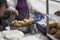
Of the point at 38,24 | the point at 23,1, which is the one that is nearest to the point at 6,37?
the point at 38,24

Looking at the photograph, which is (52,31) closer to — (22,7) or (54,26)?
(54,26)

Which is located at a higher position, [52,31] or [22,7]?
[22,7]

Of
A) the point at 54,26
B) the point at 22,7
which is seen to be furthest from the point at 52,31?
the point at 22,7

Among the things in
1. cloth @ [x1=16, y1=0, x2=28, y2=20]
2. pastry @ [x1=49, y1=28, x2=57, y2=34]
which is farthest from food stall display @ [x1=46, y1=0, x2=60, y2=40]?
cloth @ [x1=16, y1=0, x2=28, y2=20]

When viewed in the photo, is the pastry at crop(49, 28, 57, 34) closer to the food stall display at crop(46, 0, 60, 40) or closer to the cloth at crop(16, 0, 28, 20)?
the food stall display at crop(46, 0, 60, 40)

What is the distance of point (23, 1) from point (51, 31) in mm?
680

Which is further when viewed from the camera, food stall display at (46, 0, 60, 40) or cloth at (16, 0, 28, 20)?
cloth at (16, 0, 28, 20)

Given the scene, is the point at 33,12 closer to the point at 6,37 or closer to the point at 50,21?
the point at 50,21

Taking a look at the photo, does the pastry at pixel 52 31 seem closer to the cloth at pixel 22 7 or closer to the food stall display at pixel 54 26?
the food stall display at pixel 54 26

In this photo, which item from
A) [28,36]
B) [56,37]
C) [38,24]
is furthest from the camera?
[38,24]

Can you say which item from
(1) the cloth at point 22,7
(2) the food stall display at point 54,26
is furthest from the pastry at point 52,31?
(1) the cloth at point 22,7

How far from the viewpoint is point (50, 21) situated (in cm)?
131

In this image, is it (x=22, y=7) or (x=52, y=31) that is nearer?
(x=52, y=31)

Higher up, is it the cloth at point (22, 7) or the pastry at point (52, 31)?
the cloth at point (22, 7)
